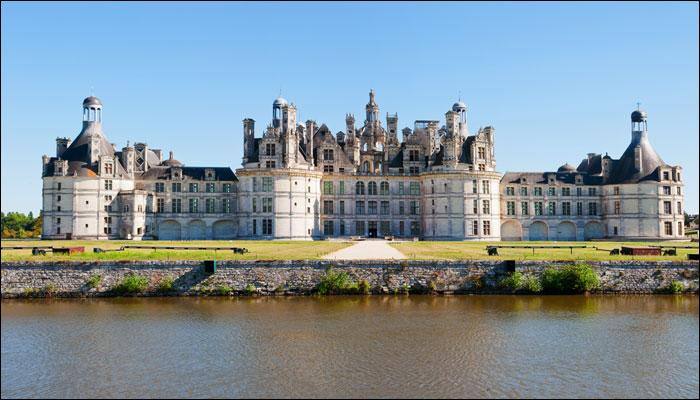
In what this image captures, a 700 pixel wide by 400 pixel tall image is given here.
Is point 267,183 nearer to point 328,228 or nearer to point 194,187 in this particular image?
point 328,228

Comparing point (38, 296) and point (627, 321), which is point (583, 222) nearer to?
point (627, 321)

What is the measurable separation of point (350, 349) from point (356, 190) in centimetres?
4953

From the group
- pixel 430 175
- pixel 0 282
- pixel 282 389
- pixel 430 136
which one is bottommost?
pixel 282 389

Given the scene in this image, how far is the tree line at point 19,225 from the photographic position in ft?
289

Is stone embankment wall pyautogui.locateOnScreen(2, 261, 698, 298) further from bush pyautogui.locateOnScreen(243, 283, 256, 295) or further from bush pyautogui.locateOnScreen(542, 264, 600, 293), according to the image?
bush pyautogui.locateOnScreen(542, 264, 600, 293)

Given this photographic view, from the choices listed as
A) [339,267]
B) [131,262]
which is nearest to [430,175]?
[339,267]

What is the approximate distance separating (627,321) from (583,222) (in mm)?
49670

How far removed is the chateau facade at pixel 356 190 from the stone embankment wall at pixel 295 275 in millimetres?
30472

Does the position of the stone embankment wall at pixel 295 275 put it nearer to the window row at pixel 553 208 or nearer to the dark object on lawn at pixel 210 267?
the dark object on lawn at pixel 210 267

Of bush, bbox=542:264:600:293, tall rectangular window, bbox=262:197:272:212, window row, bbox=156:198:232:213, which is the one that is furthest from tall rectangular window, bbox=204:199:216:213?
bush, bbox=542:264:600:293

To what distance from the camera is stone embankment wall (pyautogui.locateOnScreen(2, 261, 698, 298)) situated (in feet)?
114

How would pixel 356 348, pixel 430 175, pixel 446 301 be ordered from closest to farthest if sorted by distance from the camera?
pixel 356 348, pixel 446 301, pixel 430 175

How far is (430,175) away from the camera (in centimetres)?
6931

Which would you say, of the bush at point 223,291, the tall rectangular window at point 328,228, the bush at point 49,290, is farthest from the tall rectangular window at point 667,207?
the bush at point 49,290
